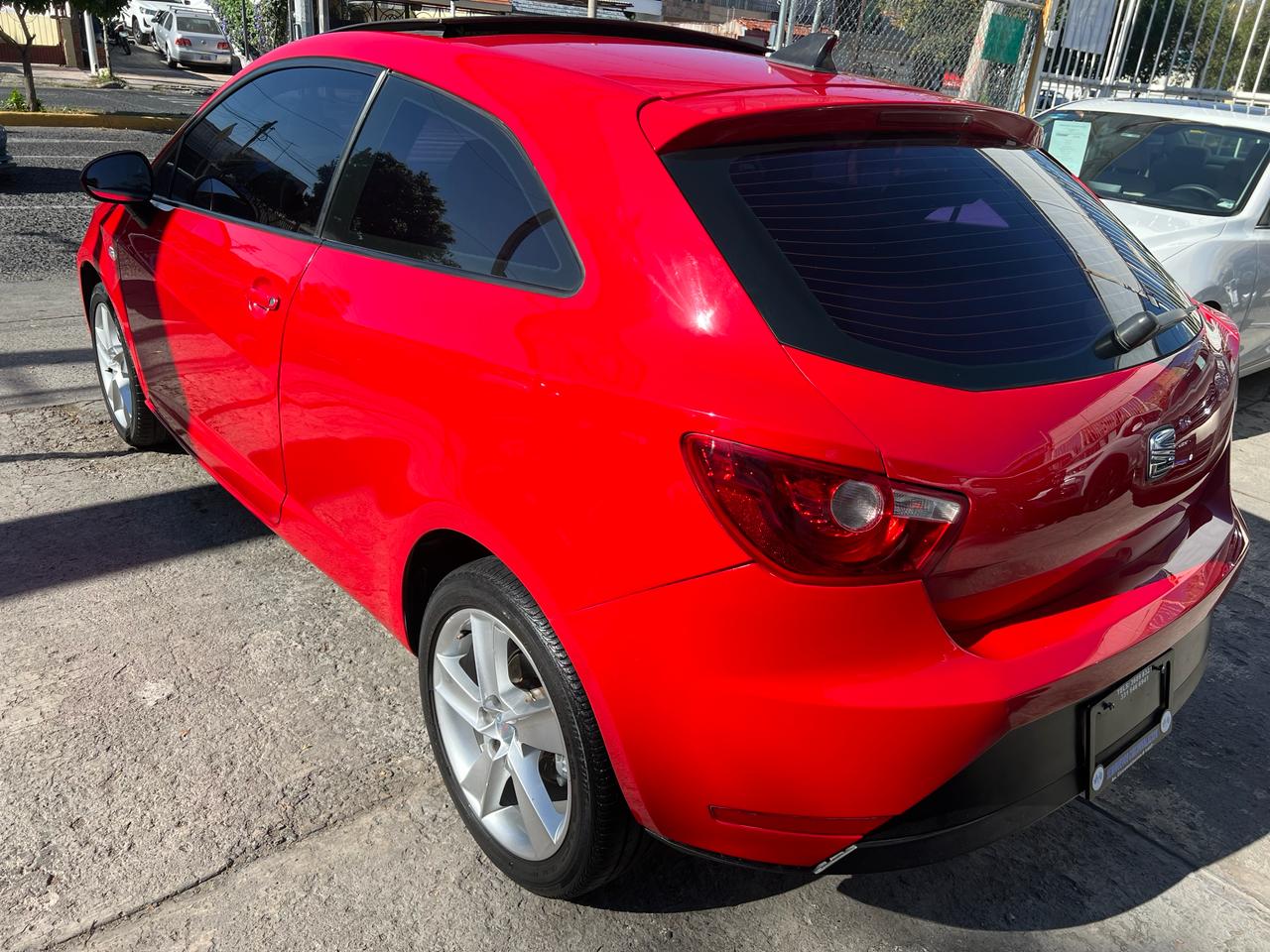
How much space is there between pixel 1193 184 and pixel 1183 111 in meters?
0.67

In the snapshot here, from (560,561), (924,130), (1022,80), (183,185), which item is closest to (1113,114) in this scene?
(1022,80)

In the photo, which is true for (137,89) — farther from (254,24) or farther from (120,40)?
(120,40)

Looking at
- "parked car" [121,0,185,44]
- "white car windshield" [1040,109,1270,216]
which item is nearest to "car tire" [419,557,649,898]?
"white car windshield" [1040,109,1270,216]

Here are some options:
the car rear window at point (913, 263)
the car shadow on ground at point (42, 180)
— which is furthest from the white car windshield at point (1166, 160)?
the car shadow on ground at point (42, 180)

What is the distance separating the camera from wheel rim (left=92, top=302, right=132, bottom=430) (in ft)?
13.5

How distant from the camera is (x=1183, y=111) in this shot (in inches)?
253

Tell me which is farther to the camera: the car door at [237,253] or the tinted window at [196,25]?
the tinted window at [196,25]

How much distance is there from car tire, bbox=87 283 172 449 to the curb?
13323 millimetres

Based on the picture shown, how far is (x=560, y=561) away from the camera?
1897 millimetres

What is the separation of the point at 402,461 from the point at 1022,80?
27.2 ft

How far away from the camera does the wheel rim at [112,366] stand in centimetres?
412

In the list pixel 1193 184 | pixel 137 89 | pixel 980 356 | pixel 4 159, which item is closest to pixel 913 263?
pixel 980 356

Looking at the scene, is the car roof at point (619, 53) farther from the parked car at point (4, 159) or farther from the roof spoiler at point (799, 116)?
the parked car at point (4, 159)

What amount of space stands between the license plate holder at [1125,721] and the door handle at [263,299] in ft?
6.97
